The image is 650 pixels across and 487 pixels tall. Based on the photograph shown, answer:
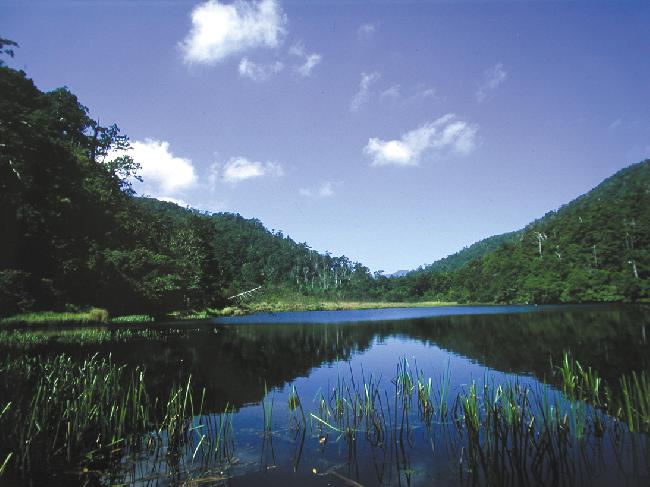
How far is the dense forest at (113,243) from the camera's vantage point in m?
38.8

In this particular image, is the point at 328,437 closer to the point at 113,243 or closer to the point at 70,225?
the point at 70,225

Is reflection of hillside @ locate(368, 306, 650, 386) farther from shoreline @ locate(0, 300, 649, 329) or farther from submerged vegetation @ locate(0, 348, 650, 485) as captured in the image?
shoreline @ locate(0, 300, 649, 329)

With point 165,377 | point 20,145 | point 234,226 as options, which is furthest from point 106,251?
point 234,226

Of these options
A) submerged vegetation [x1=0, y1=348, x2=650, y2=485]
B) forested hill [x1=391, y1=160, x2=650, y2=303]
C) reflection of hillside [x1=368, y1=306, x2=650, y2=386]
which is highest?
forested hill [x1=391, y1=160, x2=650, y2=303]

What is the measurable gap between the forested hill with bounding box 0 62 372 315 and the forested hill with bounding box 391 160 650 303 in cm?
7660

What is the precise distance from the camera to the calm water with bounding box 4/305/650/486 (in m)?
8.07

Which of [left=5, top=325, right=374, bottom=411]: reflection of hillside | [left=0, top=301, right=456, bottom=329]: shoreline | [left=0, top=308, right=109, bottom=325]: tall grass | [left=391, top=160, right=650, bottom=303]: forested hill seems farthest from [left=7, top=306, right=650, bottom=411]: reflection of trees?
[left=391, top=160, right=650, bottom=303]: forested hill

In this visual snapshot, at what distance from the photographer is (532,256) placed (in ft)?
380

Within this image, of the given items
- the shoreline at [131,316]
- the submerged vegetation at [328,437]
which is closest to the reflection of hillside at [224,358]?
the submerged vegetation at [328,437]

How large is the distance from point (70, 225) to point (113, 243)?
601cm

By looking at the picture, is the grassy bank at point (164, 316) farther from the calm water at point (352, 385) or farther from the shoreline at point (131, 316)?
the calm water at point (352, 385)

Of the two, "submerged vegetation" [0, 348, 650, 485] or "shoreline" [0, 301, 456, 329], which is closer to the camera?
"submerged vegetation" [0, 348, 650, 485]

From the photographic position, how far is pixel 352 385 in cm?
1712

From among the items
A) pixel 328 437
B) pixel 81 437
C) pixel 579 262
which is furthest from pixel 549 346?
pixel 579 262
